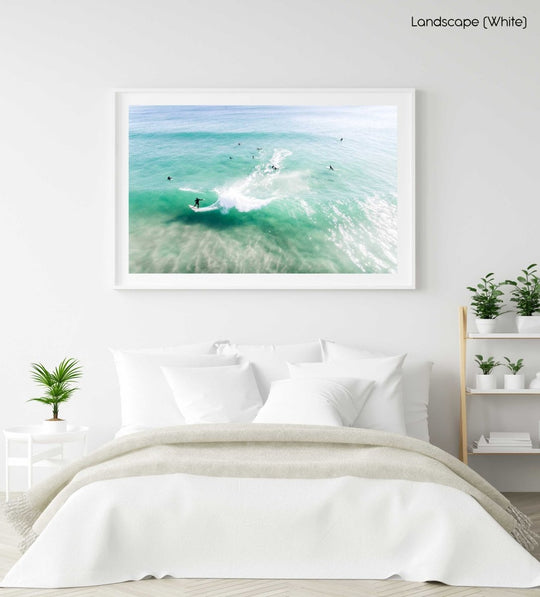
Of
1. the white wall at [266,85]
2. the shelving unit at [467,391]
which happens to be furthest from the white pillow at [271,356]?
the shelving unit at [467,391]

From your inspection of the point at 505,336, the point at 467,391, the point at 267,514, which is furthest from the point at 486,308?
the point at 267,514

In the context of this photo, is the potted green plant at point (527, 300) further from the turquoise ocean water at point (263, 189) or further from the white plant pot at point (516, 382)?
the turquoise ocean water at point (263, 189)

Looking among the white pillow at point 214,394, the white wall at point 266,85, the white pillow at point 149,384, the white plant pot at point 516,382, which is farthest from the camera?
the white wall at point 266,85

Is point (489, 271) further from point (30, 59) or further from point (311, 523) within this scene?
point (30, 59)

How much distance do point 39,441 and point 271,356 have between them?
1356 millimetres

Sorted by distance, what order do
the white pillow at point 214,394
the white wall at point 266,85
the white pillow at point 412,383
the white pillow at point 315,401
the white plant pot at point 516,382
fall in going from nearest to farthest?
the white pillow at point 315,401, the white pillow at point 214,394, the white pillow at point 412,383, the white plant pot at point 516,382, the white wall at point 266,85

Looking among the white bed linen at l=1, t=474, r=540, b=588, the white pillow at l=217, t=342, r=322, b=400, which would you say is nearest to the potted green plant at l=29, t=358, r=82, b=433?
the white pillow at l=217, t=342, r=322, b=400

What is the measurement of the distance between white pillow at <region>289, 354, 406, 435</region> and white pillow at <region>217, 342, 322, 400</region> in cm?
9

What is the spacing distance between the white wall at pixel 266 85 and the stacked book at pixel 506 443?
1.00ft

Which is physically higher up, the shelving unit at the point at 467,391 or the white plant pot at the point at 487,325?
the white plant pot at the point at 487,325

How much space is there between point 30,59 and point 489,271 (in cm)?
309

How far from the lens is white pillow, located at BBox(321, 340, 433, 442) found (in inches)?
185

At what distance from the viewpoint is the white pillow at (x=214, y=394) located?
4383 mm

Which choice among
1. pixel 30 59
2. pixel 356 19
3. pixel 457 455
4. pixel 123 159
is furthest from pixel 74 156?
pixel 457 455
